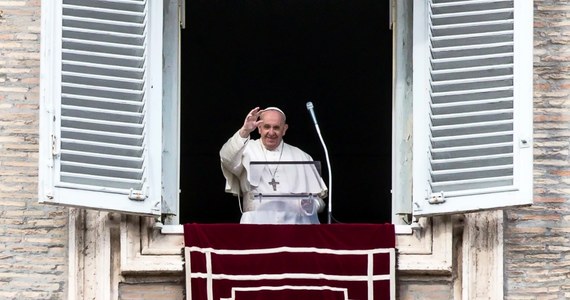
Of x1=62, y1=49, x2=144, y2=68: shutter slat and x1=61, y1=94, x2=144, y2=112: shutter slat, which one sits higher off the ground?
x1=62, y1=49, x2=144, y2=68: shutter slat

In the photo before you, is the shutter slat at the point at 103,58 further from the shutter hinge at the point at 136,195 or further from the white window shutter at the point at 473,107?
the white window shutter at the point at 473,107

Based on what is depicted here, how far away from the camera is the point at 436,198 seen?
12359 millimetres

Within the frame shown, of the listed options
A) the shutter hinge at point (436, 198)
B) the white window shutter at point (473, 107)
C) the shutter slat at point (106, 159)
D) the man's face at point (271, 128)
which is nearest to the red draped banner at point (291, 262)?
the shutter hinge at point (436, 198)

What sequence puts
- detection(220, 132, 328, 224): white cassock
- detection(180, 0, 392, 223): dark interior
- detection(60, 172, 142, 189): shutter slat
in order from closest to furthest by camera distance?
detection(60, 172, 142, 189): shutter slat
detection(220, 132, 328, 224): white cassock
detection(180, 0, 392, 223): dark interior

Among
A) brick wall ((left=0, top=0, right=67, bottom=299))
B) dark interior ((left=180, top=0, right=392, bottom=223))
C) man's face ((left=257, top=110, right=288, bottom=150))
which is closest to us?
brick wall ((left=0, top=0, right=67, bottom=299))

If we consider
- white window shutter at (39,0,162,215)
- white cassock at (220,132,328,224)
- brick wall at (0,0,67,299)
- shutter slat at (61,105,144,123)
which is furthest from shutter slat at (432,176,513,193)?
brick wall at (0,0,67,299)

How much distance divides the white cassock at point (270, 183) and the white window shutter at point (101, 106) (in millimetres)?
668

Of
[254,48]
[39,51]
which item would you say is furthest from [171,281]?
[254,48]

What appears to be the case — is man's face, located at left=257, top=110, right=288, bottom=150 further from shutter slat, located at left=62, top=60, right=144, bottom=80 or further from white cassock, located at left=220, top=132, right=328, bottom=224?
shutter slat, located at left=62, top=60, right=144, bottom=80

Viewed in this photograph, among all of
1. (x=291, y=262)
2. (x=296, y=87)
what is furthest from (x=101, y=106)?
(x=296, y=87)

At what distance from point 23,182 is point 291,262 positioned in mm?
1384

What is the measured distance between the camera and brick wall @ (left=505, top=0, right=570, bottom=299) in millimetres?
12531

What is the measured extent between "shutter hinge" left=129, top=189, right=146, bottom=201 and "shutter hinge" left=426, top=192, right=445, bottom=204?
1373 millimetres

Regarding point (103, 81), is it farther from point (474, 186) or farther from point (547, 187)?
point (547, 187)
